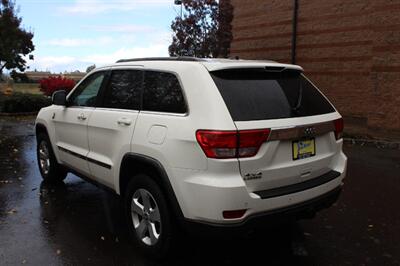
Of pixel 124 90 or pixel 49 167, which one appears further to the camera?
pixel 49 167

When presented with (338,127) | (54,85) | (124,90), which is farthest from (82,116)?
(54,85)

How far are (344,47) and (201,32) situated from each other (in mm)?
9018

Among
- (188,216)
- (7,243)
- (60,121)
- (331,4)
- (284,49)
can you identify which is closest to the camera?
(188,216)

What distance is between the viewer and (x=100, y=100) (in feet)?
15.6

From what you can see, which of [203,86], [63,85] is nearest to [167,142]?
[203,86]

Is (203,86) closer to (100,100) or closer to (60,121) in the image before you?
(100,100)

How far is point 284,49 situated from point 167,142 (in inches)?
512

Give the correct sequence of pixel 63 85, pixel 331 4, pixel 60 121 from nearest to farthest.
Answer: pixel 60 121
pixel 331 4
pixel 63 85

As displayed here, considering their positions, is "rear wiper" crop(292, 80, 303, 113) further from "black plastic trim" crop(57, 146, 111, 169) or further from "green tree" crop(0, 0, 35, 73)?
"green tree" crop(0, 0, 35, 73)

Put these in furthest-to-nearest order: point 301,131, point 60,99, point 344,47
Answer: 1. point 344,47
2. point 60,99
3. point 301,131

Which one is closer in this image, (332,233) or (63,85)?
(332,233)

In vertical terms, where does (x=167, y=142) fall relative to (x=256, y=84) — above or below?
below

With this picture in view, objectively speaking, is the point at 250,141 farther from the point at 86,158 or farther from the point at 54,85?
the point at 54,85

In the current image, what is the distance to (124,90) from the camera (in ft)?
14.6
